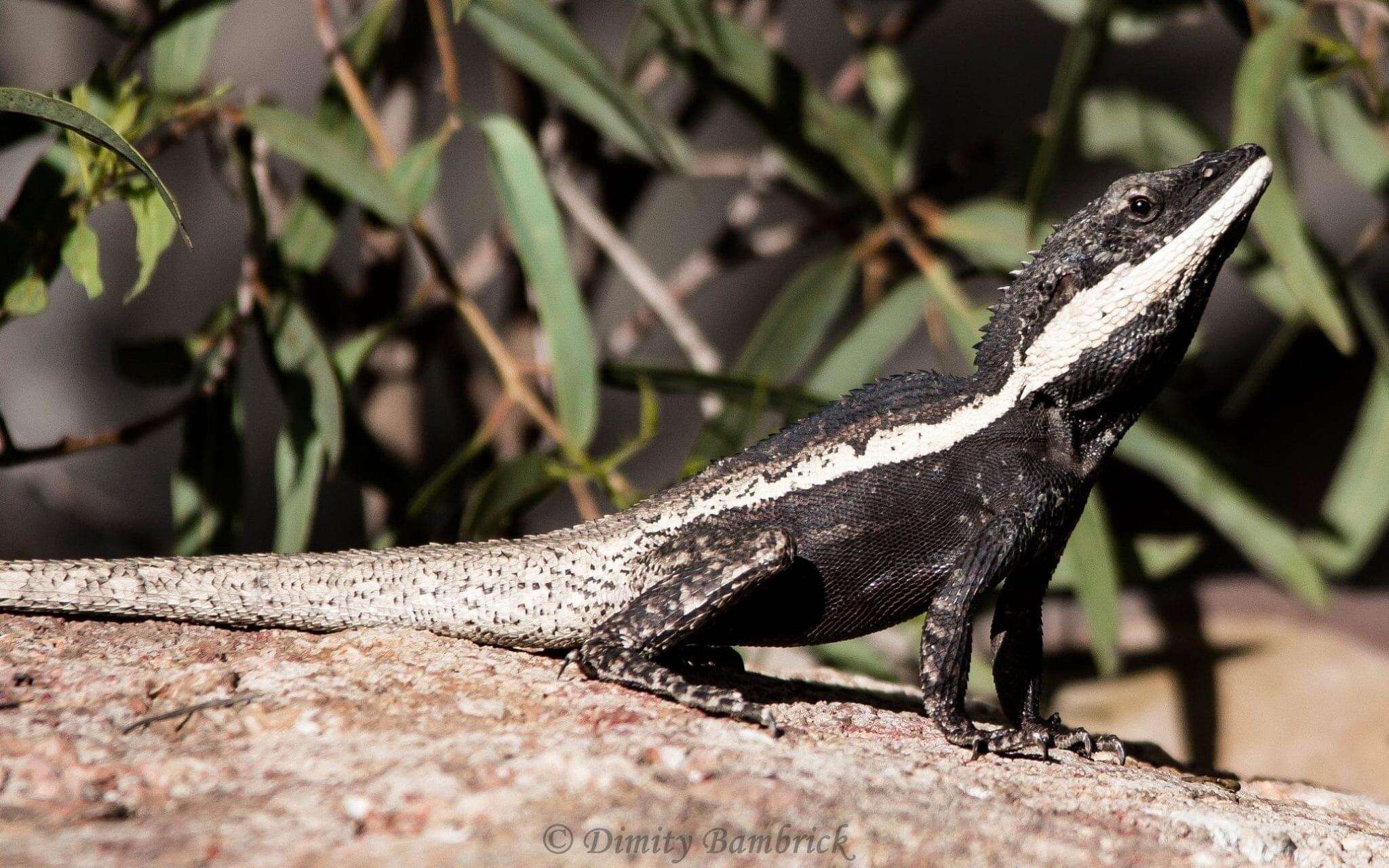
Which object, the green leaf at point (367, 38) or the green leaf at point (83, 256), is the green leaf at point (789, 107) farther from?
the green leaf at point (83, 256)

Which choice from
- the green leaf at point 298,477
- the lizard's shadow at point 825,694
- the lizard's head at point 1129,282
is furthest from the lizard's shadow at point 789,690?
the green leaf at point 298,477

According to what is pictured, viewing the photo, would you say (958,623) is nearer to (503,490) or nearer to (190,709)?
(503,490)

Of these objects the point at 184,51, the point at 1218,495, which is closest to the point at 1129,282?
the point at 1218,495

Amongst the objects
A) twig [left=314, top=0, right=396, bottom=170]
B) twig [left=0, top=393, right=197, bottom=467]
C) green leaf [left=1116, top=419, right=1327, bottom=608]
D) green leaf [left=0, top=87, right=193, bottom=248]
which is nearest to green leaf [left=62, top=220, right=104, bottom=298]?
green leaf [left=0, top=87, right=193, bottom=248]

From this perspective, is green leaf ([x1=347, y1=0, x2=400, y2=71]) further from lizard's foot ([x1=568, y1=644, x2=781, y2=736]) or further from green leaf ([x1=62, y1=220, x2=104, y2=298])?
lizard's foot ([x1=568, y1=644, x2=781, y2=736])

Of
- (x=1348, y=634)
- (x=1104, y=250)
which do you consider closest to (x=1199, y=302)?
(x=1104, y=250)
